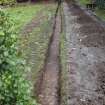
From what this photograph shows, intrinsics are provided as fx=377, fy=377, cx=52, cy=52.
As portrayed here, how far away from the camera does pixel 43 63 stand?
43.4 feet

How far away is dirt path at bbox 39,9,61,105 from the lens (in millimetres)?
10016

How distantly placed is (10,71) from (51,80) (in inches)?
219

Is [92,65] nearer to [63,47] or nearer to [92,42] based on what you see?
[63,47]

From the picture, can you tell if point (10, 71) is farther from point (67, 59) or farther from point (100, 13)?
point (100, 13)

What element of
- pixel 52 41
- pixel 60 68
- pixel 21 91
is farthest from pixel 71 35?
pixel 21 91

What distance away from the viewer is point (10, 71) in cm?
609

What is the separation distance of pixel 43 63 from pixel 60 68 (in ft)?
2.63

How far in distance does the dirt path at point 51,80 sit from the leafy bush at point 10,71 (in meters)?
3.45

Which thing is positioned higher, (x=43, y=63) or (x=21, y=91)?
(x=21, y=91)

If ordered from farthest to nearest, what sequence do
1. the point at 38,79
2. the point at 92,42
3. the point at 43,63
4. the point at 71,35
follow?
the point at 71,35 < the point at 92,42 < the point at 43,63 < the point at 38,79

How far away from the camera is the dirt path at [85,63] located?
1027 centimetres

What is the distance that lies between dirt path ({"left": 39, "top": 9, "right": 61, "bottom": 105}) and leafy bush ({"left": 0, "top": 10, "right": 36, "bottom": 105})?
345 centimetres

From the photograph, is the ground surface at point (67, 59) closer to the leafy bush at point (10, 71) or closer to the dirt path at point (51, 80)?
the dirt path at point (51, 80)

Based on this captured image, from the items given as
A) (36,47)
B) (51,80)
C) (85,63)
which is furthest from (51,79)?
(36,47)
